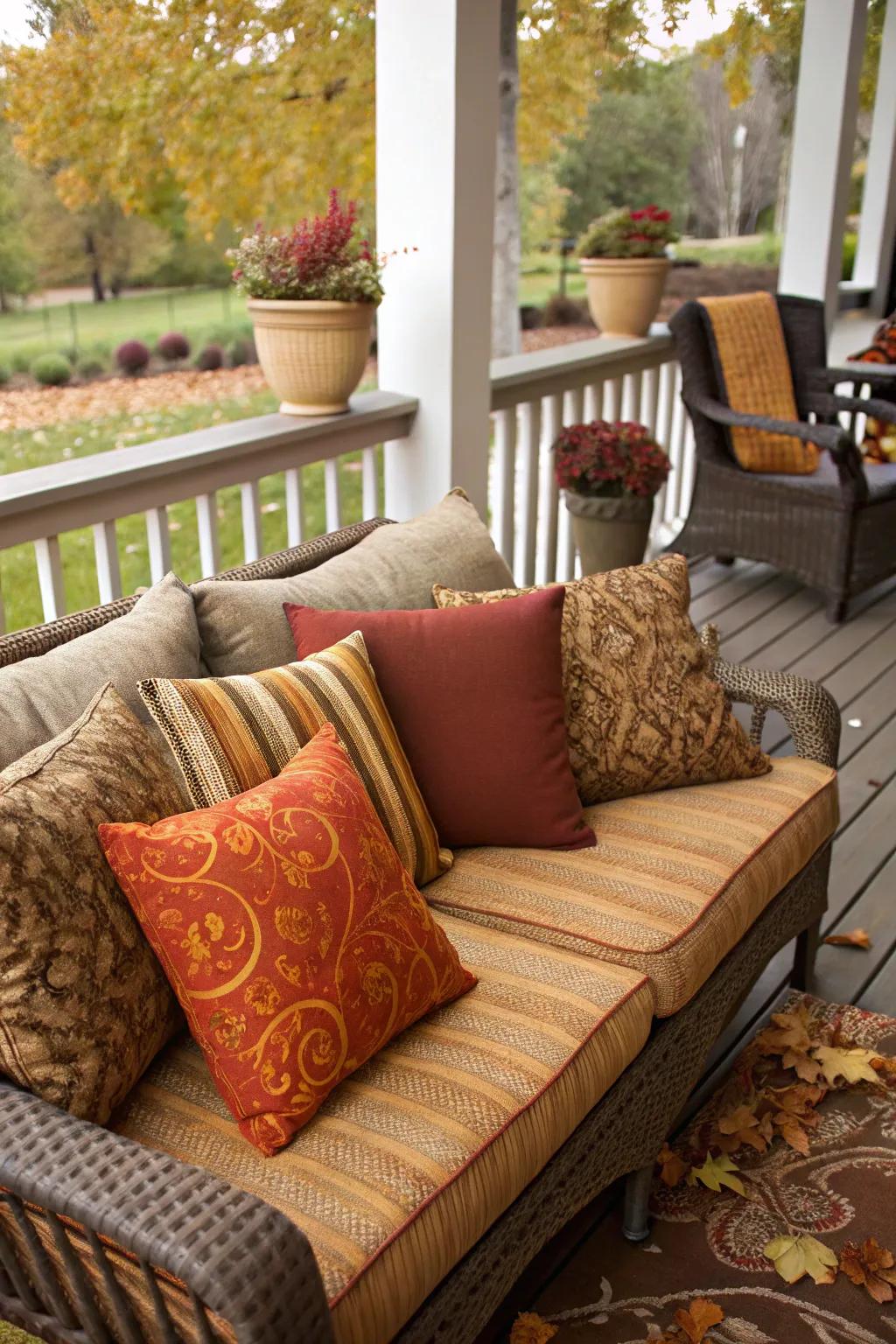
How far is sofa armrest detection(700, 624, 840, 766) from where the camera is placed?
7.47 ft

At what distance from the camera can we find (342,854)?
144cm

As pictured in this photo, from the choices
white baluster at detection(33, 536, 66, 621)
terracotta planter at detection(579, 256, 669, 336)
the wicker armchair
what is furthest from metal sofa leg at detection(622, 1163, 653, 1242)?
terracotta planter at detection(579, 256, 669, 336)

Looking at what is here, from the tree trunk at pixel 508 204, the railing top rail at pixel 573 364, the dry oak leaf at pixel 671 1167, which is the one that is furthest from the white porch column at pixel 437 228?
the tree trunk at pixel 508 204

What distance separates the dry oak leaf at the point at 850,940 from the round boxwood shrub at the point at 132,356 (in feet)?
13.1

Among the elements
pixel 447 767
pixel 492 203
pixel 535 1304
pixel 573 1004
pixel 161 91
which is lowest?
pixel 535 1304

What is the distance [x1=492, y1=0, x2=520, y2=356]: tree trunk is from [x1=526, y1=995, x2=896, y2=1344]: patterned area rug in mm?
4044

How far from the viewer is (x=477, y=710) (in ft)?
6.30

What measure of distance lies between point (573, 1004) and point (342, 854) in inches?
15.4

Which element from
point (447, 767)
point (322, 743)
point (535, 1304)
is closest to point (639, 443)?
point (447, 767)

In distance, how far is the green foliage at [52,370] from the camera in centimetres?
482

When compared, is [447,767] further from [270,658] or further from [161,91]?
[161,91]

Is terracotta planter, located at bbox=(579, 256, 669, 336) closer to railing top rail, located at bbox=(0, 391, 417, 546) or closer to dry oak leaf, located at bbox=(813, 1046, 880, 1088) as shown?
railing top rail, located at bbox=(0, 391, 417, 546)

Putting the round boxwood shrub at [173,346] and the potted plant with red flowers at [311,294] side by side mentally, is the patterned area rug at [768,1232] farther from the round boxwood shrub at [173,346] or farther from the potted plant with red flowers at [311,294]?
the round boxwood shrub at [173,346]

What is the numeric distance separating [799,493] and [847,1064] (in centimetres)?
268
